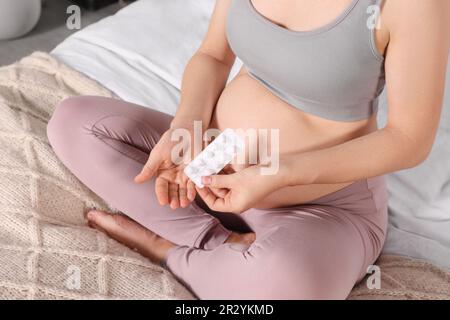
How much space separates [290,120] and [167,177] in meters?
0.23

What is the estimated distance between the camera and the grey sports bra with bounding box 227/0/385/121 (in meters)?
0.90

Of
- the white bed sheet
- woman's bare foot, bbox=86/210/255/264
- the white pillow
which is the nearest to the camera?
woman's bare foot, bbox=86/210/255/264

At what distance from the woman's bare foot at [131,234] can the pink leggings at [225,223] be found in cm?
1

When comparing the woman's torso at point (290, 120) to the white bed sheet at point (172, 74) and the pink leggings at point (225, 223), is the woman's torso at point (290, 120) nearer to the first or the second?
the pink leggings at point (225, 223)

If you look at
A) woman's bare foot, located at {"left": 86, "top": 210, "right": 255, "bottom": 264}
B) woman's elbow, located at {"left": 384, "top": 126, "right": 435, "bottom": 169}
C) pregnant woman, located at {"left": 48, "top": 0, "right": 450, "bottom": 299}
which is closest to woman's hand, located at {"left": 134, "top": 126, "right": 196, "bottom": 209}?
pregnant woman, located at {"left": 48, "top": 0, "right": 450, "bottom": 299}

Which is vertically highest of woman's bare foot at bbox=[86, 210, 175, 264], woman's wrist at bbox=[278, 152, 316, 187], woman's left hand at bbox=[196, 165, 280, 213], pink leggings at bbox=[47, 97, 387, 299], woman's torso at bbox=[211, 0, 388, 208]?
woman's torso at bbox=[211, 0, 388, 208]

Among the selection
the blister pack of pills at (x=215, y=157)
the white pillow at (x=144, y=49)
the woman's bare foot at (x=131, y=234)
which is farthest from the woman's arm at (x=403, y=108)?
the white pillow at (x=144, y=49)

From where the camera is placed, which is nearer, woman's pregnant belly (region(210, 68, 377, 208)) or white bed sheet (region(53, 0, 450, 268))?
woman's pregnant belly (region(210, 68, 377, 208))

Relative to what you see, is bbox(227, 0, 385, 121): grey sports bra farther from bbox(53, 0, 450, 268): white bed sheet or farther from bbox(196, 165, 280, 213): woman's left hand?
bbox(53, 0, 450, 268): white bed sheet

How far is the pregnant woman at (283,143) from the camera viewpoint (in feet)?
2.93

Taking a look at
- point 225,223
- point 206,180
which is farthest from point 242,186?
point 225,223

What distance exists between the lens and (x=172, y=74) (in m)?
1.46
